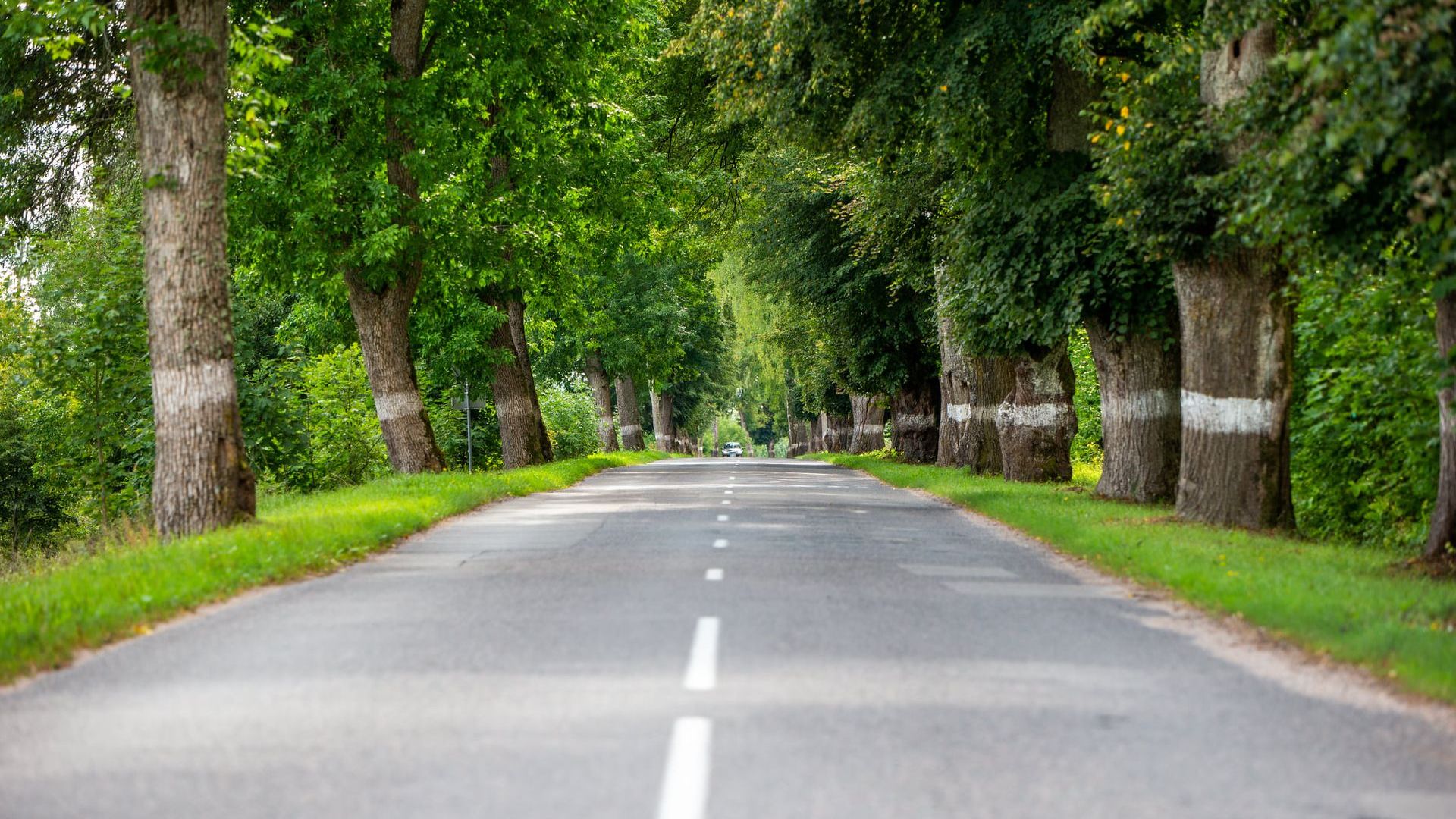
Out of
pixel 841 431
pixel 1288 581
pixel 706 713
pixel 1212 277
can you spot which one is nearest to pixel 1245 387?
pixel 1212 277

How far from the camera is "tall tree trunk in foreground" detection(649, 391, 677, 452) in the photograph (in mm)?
79375

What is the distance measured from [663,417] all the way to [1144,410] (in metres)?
57.7

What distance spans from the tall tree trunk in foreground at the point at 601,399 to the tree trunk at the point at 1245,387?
141ft

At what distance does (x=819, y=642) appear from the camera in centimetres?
937

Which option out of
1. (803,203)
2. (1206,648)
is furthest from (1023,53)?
(803,203)

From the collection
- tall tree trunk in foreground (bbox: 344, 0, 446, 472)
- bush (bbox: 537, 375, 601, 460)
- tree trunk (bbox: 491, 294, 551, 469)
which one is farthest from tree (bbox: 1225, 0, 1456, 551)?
bush (bbox: 537, 375, 601, 460)

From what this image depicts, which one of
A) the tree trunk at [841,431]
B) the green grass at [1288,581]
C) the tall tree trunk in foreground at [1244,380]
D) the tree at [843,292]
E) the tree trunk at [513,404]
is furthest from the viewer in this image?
the tree trunk at [841,431]

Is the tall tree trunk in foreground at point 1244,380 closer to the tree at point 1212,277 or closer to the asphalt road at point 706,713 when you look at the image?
the tree at point 1212,277

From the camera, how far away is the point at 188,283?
55.2 feet

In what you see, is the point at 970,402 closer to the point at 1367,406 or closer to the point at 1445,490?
the point at 1367,406

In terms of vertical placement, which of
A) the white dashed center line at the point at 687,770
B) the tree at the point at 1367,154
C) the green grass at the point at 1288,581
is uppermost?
the tree at the point at 1367,154

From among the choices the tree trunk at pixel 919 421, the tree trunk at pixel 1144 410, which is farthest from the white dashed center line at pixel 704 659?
the tree trunk at pixel 919 421

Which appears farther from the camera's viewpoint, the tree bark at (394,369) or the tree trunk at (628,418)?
the tree trunk at (628,418)

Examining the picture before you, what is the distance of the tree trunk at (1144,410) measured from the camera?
2272 cm
